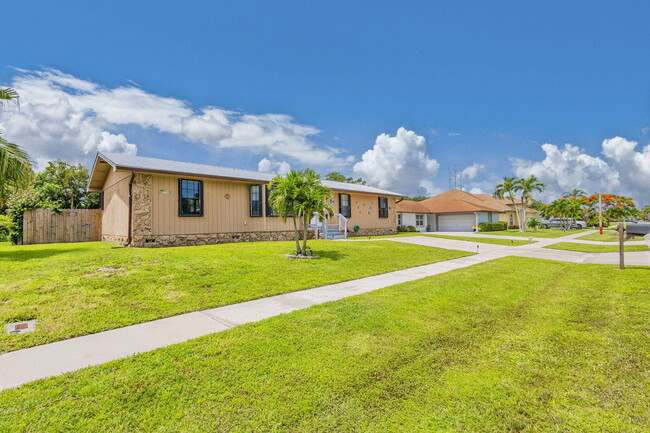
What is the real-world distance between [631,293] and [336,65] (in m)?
16.3

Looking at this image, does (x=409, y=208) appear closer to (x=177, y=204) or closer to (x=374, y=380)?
Result: (x=177, y=204)

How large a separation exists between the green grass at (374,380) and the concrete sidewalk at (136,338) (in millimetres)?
288

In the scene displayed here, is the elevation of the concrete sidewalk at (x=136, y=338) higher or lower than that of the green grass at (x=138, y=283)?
lower

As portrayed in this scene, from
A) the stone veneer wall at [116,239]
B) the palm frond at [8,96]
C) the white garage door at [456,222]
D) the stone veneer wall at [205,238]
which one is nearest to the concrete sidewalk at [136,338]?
the stone veneer wall at [205,238]

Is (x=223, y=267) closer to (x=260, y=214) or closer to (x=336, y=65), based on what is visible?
(x=260, y=214)

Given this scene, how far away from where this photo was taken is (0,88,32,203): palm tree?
955cm

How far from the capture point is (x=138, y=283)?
6.28 meters

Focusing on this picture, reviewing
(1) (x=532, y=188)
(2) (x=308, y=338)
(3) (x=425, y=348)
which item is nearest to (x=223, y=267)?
(2) (x=308, y=338)

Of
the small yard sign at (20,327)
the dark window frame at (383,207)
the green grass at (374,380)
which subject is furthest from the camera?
the dark window frame at (383,207)

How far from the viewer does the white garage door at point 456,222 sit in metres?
34.8

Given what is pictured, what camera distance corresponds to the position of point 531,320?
4.81 metres

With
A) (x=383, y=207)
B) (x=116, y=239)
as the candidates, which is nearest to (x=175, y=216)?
(x=116, y=239)

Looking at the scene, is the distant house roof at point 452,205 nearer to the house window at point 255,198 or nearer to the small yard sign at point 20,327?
the house window at point 255,198

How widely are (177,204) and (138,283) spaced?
759cm
